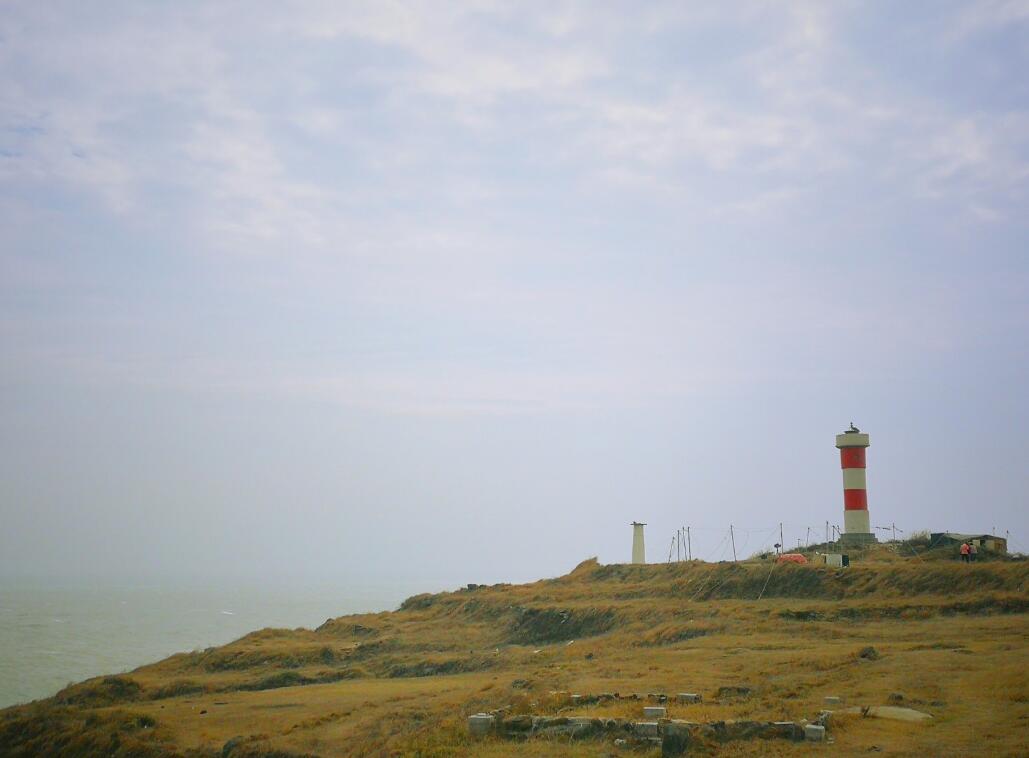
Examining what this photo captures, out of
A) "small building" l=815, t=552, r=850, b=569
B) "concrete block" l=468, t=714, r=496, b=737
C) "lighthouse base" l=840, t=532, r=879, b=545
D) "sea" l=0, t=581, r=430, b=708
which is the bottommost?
"sea" l=0, t=581, r=430, b=708

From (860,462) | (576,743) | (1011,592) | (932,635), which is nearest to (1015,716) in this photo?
(576,743)

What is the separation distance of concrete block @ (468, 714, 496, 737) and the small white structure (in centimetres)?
2765

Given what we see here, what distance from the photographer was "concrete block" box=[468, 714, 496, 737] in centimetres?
1750

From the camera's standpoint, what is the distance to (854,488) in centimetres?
3944

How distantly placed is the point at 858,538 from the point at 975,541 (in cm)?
501

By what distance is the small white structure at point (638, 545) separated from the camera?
45062mm

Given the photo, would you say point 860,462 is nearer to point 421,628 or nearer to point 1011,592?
point 1011,592

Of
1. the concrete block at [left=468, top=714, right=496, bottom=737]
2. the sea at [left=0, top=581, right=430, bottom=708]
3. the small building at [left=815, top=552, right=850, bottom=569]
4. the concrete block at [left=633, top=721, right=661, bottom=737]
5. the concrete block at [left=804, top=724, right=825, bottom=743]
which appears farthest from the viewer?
the sea at [left=0, top=581, right=430, bottom=708]

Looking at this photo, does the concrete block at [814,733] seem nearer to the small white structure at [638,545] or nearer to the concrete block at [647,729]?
the concrete block at [647,729]

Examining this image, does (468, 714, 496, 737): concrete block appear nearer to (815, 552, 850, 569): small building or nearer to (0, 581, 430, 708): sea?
(815, 552, 850, 569): small building

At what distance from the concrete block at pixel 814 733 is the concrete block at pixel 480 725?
233 inches

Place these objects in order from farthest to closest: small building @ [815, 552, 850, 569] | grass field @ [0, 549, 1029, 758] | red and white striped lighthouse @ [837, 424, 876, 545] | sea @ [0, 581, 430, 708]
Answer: sea @ [0, 581, 430, 708] → red and white striped lighthouse @ [837, 424, 876, 545] → small building @ [815, 552, 850, 569] → grass field @ [0, 549, 1029, 758]

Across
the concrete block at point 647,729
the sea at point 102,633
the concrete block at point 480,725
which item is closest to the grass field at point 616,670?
the concrete block at point 480,725

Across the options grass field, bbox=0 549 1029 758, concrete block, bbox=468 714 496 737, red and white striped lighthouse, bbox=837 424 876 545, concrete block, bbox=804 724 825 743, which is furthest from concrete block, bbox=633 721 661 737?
red and white striped lighthouse, bbox=837 424 876 545
